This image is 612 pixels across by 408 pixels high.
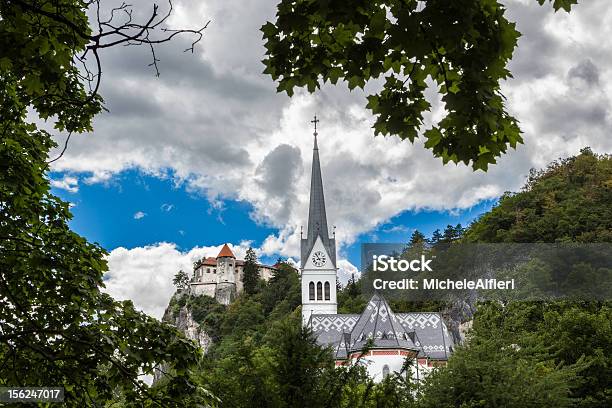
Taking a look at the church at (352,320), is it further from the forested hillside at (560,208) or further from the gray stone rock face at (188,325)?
the gray stone rock face at (188,325)

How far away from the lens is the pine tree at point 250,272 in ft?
385

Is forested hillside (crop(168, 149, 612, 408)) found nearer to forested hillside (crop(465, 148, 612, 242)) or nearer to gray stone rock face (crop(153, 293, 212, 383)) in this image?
forested hillside (crop(465, 148, 612, 242))

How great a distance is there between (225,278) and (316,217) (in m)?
56.7

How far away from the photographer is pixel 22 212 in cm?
729

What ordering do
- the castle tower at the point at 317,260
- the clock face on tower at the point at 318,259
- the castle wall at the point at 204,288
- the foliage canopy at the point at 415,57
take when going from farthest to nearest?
the castle wall at the point at 204,288, the clock face on tower at the point at 318,259, the castle tower at the point at 317,260, the foliage canopy at the point at 415,57

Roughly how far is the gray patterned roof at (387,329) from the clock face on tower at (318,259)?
1147 cm

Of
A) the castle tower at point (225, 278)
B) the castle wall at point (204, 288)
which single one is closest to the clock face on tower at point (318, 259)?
the castle tower at point (225, 278)

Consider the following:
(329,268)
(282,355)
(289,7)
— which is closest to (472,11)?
(289,7)

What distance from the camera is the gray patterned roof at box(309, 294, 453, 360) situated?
48.6 metres

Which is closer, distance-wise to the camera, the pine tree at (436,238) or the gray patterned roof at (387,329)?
the gray patterned roof at (387,329)

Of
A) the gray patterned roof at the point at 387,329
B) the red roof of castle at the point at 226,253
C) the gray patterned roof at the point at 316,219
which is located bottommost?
the gray patterned roof at the point at 387,329

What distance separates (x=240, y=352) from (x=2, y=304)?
3263 mm

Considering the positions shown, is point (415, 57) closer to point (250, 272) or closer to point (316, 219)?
point (316, 219)

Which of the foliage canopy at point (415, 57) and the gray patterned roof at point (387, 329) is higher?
the gray patterned roof at point (387, 329)
